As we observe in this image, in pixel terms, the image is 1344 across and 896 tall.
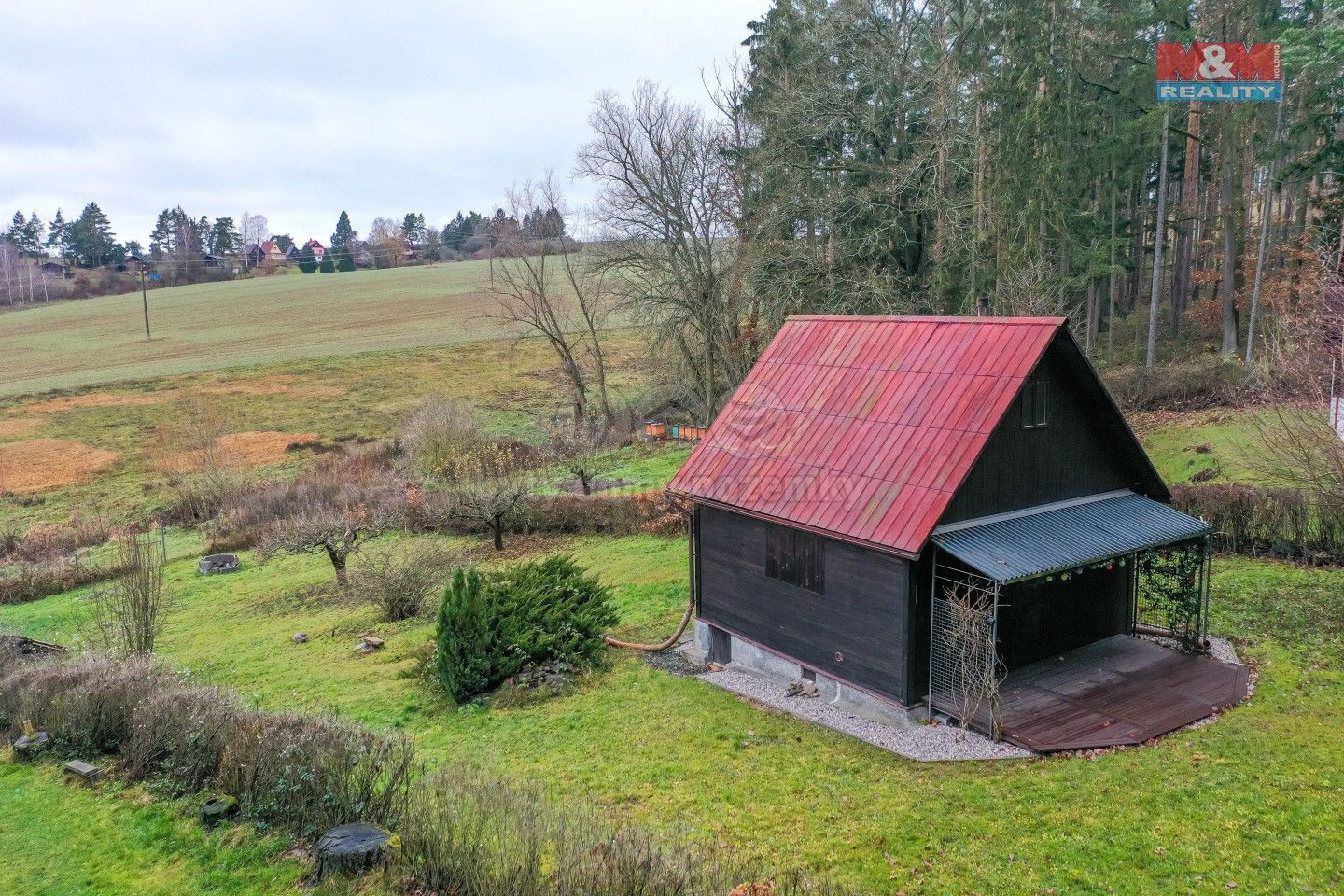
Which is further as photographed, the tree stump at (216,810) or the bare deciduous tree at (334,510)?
the bare deciduous tree at (334,510)

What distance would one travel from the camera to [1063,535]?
42.2 feet

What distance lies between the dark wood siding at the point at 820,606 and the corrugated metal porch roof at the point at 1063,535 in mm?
1040

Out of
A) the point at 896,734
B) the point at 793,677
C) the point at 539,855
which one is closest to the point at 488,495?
the point at 793,677

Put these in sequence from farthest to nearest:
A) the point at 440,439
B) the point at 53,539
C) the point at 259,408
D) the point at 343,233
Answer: the point at 343,233
the point at 259,408
the point at 440,439
the point at 53,539

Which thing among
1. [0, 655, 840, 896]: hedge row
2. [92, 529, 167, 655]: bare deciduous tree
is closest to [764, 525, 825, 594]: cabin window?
[0, 655, 840, 896]: hedge row

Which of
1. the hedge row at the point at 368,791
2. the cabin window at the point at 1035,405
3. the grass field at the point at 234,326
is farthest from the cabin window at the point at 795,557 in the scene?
the grass field at the point at 234,326

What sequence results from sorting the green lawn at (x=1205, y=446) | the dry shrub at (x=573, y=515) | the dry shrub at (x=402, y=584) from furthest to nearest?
the dry shrub at (x=573, y=515) < the green lawn at (x=1205, y=446) < the dry shrub at (x=402, y=584)

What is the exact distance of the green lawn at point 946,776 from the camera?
8.66 metres

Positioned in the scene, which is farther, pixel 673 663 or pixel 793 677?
pixel 673 663

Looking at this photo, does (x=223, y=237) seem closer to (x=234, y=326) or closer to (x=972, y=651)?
(x=234, y=326)

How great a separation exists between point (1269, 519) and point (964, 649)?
37.9ft

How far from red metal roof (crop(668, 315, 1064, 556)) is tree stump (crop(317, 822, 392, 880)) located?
724cm

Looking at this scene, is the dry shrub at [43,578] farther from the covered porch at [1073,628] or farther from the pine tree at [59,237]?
the pine tree at [59,237]

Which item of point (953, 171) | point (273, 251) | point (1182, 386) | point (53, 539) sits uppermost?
point (273, 251)
